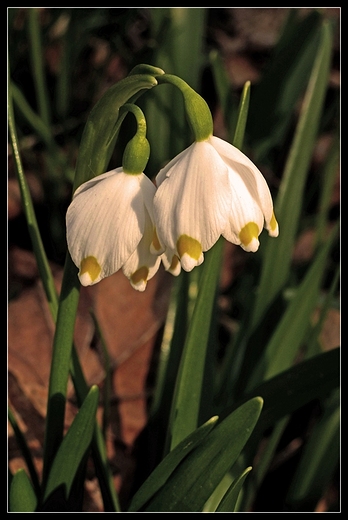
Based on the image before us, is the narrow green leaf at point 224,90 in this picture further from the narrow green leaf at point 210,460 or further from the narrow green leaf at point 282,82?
the narrow green leaf at point 210,460

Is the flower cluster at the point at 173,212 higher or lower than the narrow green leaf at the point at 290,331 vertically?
higher

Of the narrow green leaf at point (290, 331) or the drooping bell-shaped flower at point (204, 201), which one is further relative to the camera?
the narrow green leaf at point (290, 331)

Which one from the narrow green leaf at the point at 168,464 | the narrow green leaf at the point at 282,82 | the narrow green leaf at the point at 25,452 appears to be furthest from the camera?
the narrow green leaf at the point at 282,82

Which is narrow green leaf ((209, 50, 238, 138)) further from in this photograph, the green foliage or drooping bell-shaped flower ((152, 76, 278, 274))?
drooping bell-shaped flower ((152, 76, 278, 274))

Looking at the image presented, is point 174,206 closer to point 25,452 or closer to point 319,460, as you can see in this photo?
point 25,452

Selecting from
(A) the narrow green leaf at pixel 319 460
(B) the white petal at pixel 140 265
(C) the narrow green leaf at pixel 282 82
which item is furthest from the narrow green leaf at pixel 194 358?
(C) the narrow green leaf at pixel 282 82

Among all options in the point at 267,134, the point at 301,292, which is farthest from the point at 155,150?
the point at 301,292

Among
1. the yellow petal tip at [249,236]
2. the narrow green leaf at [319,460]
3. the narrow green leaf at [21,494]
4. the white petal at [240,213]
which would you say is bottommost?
the narrow green leaf at [319,460]

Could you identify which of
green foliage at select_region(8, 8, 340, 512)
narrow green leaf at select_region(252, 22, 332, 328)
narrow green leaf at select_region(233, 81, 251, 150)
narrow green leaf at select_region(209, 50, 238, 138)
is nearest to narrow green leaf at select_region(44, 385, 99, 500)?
green foliage at select_region(8, 8, 340, 512)
